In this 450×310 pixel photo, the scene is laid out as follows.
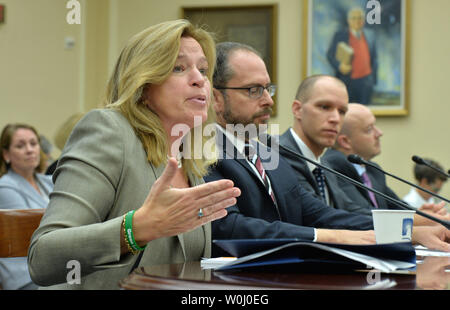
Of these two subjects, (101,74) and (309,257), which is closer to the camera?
(309,257)

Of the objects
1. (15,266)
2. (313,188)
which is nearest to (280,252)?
(313,188)

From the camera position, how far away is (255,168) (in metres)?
2.18

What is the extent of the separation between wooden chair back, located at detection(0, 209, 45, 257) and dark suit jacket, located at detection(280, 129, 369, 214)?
1.27 meters

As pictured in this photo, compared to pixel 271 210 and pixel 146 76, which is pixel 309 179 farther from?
pixel 146 76

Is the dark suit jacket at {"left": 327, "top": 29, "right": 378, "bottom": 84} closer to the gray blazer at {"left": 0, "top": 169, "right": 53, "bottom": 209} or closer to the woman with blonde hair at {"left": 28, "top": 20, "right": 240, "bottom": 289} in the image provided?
the gray blazer at {"left": 0, "top": 169, "right": 53, "bottom": 209}

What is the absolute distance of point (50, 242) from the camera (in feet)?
4.09

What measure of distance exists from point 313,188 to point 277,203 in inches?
23.3

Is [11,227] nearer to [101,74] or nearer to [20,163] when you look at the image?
[20,163]

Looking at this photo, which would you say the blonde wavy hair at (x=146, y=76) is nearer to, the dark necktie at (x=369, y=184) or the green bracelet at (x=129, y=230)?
the green bracelet at (x=129, y=230)

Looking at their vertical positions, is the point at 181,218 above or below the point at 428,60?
below

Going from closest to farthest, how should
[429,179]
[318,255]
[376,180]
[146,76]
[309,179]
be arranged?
[318,255] < [146,76] < [309,179] < [376,180] < [429,179]

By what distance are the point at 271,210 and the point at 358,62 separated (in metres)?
4.29

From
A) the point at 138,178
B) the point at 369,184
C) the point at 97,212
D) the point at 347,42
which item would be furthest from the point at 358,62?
the point at 97,212

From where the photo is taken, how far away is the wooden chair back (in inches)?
62.9
